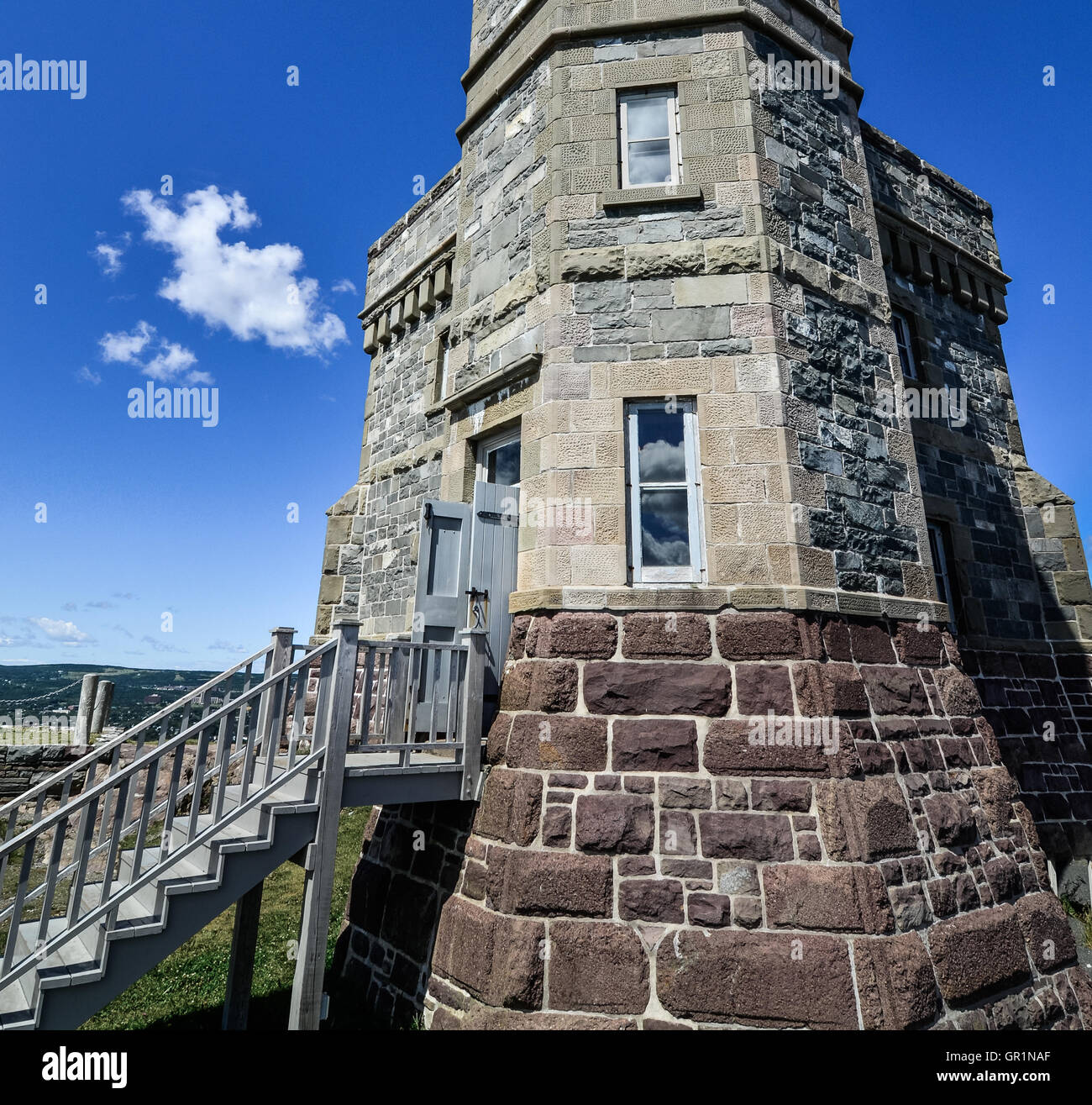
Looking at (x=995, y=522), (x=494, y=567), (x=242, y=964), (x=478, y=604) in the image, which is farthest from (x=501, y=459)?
(x=995, y=522)

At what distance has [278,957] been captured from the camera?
22.0 ft

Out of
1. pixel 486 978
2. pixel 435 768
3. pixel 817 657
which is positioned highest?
pixel 817 657

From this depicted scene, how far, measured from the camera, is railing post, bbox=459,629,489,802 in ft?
15.8

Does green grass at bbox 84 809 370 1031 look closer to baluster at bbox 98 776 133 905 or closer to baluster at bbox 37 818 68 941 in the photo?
baluster at bbox 37 818 68 941

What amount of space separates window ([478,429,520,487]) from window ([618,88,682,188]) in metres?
2.54

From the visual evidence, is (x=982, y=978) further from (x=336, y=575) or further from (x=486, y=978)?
(x=336, y=575)

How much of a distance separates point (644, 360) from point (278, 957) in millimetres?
7134

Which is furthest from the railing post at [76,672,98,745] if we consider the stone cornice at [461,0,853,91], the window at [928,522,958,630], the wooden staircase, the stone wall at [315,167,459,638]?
the window at [928,522,958,630]

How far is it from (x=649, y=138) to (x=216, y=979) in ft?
30.3

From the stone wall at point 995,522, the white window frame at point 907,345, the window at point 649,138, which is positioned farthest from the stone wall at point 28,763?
the white window frame at point 907,345

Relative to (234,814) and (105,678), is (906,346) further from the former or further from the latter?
(105,678)

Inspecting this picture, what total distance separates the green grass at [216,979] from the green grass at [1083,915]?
772 cm

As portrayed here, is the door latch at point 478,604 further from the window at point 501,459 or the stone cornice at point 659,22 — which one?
the stone cornice at point 659,22

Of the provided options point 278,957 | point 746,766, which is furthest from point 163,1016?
point 746,766
